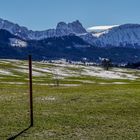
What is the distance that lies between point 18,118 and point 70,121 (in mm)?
4579

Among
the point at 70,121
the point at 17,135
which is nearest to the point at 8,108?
the point at 70,121

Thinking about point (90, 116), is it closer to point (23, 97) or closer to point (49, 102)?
point (49, 102)

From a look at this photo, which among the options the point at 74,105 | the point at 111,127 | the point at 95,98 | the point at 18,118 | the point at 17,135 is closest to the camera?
the point at 17,135

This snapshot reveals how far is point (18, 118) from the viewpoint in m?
39.4

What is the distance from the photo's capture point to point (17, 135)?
33344 mm

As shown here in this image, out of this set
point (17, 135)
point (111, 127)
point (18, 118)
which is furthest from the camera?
point (18, 118)

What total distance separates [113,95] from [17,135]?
73.2 feet

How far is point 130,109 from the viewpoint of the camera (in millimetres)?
43875

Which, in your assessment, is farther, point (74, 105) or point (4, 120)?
point (74, 105)

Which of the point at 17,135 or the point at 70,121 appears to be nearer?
the point at 17,135

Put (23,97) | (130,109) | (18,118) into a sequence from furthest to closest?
(23,97) → (130,109) → (18,118)

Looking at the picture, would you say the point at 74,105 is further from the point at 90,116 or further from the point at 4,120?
the point at 4,120

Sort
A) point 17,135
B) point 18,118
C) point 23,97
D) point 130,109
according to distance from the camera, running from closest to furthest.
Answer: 1. point 17,135
2. point 18,118
3. point 130,109
4. point 23,97

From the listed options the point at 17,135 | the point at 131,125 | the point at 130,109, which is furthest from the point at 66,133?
the point at 130,109
